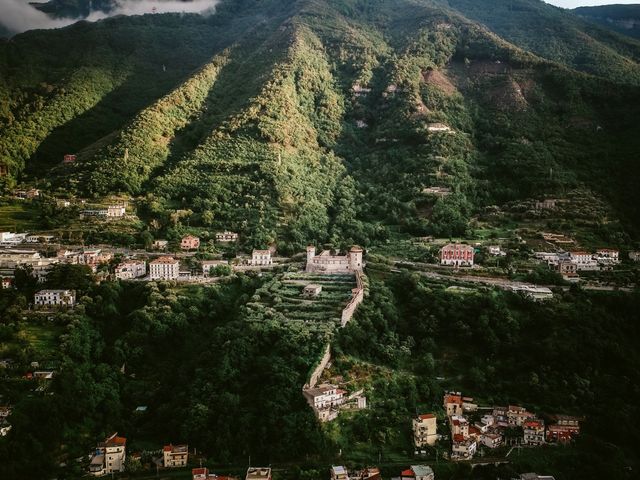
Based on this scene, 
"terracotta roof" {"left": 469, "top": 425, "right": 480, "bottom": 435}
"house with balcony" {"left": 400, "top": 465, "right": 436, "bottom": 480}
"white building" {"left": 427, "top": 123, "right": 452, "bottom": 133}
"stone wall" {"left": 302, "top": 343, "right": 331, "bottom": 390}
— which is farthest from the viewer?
"white building" {"left": 427, "top": 123, "right": 452, "bottom": 133}

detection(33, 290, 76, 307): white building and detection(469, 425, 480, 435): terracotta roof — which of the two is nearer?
detection(469, 425, 480, 435): terracotta roof

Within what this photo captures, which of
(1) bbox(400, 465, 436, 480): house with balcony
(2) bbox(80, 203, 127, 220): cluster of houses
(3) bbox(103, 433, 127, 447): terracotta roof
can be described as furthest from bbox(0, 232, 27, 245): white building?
(1) bbox(400, 465, 436, 480): house with balcony

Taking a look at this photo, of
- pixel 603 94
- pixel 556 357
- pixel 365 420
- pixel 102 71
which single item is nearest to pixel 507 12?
pixel 603 94

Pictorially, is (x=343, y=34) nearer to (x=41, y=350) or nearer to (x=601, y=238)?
(x=601, y=238)

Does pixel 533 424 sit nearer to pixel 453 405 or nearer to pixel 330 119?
pixel 453 405

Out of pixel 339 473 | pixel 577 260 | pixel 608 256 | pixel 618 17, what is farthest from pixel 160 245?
pixel 618 17

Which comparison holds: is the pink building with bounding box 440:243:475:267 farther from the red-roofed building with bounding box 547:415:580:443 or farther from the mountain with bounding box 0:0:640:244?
the red-roofed building with bounding box 547:415:580:443

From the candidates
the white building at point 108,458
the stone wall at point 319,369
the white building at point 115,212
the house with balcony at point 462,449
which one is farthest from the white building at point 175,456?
the white building at point 115,212

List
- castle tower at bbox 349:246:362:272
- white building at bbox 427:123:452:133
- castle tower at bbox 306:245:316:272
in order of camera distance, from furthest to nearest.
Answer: white building at bbox 427:123:452:133 < castle tower at bbox 306:245:316:272 < castle tower at bbox 349:246:362:272
